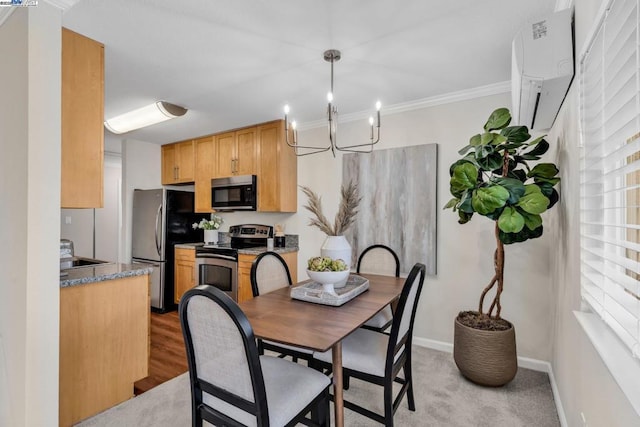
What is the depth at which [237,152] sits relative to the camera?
13.5 ft

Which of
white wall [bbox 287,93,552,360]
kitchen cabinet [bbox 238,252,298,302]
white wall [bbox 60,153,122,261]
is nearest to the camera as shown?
white wall [bbox 287,93,552,360]

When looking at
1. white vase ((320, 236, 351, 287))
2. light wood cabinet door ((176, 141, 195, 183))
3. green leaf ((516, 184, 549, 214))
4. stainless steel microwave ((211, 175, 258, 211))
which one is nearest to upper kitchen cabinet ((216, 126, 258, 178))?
stainless steel microwave ((211, 175, 258, 211))

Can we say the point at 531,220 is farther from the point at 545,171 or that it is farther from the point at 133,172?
the point at 133,172

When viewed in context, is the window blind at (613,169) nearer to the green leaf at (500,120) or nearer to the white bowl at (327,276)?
the green leaf at (500,120)

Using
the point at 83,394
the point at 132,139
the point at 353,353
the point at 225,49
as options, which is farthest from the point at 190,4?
the point at 132,139

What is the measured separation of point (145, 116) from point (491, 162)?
320 cm

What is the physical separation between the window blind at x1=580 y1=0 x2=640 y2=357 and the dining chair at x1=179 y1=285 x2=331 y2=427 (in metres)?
1.16

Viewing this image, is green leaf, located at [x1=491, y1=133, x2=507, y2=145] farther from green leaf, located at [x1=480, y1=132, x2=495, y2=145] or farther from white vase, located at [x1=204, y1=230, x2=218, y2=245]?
white vase, located at [x1=204, y1=230, x2=218, y2=245]

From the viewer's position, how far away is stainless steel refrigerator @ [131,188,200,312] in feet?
14.0

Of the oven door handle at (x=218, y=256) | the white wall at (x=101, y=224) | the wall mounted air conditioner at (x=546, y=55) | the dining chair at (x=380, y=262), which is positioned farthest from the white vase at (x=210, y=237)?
the wall mounted air conditioner at (x=546, y=55)

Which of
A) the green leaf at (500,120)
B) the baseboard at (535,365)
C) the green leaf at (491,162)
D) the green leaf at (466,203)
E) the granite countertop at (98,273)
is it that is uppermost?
the green leaf at (500,120)

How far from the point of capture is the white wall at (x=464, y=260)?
8.36ft

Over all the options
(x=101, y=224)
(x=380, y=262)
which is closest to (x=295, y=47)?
(x=380, y=262)

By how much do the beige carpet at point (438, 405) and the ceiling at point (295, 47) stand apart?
236cm
